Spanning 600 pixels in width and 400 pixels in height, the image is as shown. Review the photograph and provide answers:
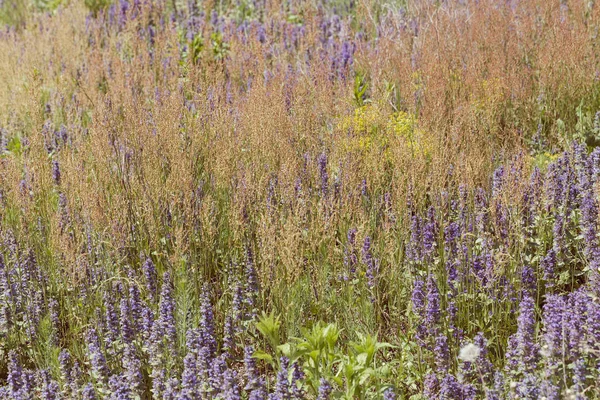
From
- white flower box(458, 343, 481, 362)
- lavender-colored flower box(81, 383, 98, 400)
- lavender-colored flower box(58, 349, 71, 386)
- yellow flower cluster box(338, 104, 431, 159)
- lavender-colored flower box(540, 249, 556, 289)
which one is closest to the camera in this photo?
white flower box(458, 343, 481, 362)

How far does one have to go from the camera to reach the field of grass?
10.2ft

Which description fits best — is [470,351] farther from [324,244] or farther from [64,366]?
[64,366]

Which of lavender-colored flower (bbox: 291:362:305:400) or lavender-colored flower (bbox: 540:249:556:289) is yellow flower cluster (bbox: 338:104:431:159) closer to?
lavender-colored flower (bbox: 540:249:556:289)

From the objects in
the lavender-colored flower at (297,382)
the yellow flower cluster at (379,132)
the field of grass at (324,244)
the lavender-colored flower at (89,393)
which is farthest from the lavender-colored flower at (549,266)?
the lavender-colored flower at (89,393)

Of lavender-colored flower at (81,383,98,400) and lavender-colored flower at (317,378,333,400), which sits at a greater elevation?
lavender-colored flower at (317,378,333,400)

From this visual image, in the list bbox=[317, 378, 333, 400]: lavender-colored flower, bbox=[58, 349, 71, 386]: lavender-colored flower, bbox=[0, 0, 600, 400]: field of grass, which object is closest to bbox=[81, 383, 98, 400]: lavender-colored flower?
bbox=[0, 0, 600, 400]: field of grass

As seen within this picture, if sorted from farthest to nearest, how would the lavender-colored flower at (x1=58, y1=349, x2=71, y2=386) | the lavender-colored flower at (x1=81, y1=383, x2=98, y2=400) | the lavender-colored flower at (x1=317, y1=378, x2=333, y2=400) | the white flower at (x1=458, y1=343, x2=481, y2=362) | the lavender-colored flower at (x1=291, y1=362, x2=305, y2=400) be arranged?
the lavender-colored flower at (x1=58, y1=349, x2=71, y2=386)
the lavender-colored flower at (x1=81, y1=383, x2=98, y2=400)
the lavender-colored flower at (x1=291, y1=362, x2=305, y2=400)
the lavender-colored flower at (x1=317, y1=378, x2=333, y2=400)
the white flower at (x1=458, y1=343, x2=481, y2=362)

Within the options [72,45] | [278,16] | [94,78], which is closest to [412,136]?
[94,78]

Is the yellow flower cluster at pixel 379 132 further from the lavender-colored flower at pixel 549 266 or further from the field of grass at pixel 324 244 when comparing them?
the lavender-colored flower at pixel 549 266

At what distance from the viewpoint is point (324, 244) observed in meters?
3.92

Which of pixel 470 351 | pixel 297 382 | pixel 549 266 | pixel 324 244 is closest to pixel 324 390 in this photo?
pixel 297 382

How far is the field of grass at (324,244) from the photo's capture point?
3115 mm

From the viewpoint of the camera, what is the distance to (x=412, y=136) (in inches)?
182

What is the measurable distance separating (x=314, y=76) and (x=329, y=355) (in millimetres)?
2747
